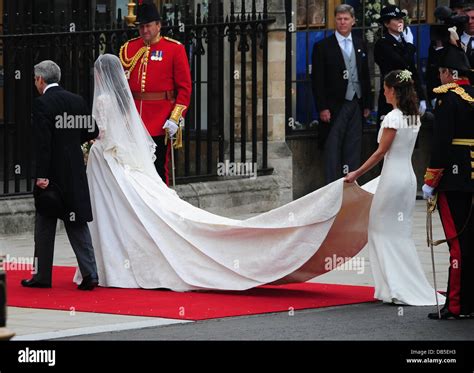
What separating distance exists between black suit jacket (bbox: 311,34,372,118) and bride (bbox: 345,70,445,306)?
6.26 metres

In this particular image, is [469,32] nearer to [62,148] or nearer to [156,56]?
[156,56]

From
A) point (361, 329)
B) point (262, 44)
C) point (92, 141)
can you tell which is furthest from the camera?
point (262, 44)

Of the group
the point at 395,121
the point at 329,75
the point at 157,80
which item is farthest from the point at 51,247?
the point at 329,75

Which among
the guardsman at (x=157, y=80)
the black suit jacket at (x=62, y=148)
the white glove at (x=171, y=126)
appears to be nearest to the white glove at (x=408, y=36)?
the guardsman at (x=157, y=80)

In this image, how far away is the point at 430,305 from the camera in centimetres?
1231

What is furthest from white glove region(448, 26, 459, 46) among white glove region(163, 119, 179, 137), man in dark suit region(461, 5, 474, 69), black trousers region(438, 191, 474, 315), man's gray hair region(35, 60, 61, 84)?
man in dark suit region(461, 5, 474, 69)

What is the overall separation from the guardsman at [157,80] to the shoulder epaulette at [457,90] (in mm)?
4048

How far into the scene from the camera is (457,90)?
11664mm

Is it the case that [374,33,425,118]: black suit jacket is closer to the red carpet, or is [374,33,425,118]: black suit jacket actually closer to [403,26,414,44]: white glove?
[403,26,414,44]: white glove

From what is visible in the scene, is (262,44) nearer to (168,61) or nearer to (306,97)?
(306,97)

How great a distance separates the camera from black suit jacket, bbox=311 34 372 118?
18938 millimetres
